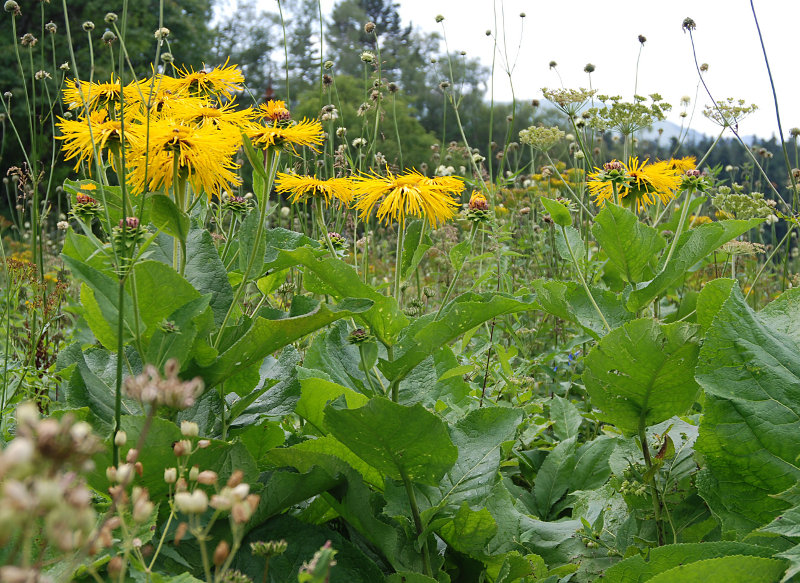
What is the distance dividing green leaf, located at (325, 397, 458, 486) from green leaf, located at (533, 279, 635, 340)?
56 centimetres

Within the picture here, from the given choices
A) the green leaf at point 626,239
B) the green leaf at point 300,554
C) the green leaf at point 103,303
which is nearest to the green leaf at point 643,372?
the green leaf at point 626,239

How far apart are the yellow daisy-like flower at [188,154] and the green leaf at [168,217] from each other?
2.0 inches

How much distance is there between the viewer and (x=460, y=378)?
1.87 metres

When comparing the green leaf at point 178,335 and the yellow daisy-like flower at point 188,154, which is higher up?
the yellow daisy-like flower at point 188,154

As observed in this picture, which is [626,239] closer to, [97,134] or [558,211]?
[558,211]

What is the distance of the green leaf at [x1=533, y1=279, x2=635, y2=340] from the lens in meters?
1.76

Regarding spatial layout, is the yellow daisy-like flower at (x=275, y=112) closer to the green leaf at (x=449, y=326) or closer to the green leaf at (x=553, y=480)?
the green leaf at (x=449, y=326)

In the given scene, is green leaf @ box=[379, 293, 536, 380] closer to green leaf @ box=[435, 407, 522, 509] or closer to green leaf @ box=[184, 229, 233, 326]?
green leaf @ box=[435, 407, 522, 509]

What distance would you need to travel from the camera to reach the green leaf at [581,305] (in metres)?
1.76

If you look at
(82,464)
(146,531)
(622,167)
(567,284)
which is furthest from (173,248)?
(622,167)

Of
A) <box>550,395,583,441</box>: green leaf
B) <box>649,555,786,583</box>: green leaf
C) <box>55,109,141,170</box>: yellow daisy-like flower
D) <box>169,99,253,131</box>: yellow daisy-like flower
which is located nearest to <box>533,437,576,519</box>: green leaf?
<box>550,395,583,441</box>: green leaf

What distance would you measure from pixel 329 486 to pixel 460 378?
1.84ft

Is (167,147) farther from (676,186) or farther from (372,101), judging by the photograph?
(372,101)

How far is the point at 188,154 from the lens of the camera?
4.72 ft
